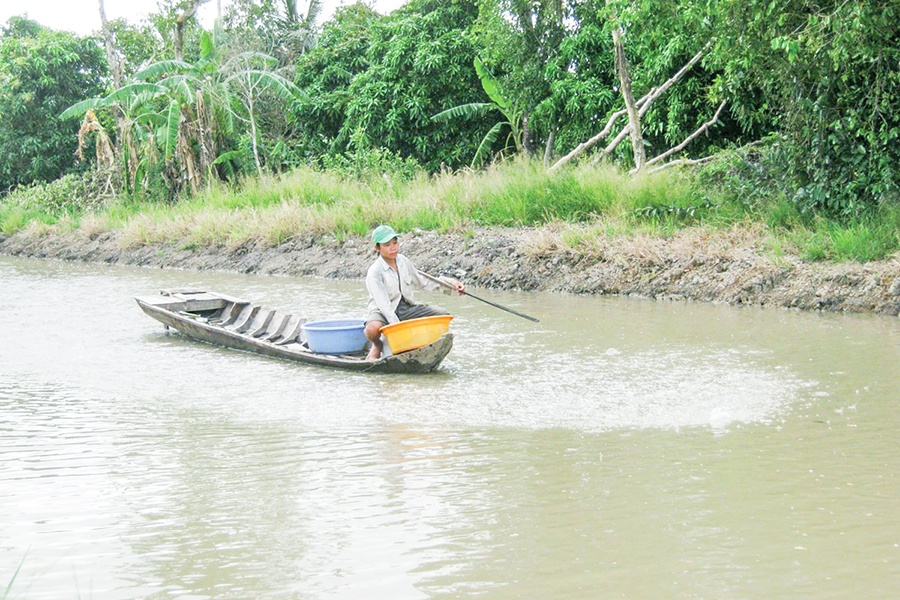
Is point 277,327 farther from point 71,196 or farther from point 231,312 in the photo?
point 71,196

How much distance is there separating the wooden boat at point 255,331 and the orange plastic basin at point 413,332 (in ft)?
0.23

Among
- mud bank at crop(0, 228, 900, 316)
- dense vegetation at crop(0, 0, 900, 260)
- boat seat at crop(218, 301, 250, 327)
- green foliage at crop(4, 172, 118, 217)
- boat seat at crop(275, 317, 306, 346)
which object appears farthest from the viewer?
green foliage at crop(4, 172, 118, 217)

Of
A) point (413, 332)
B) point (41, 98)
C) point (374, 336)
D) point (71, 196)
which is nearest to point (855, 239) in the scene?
point (413, 332)

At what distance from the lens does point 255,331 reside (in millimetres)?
9734

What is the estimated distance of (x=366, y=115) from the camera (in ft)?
74.8

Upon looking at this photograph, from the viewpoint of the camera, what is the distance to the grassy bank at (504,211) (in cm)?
1261

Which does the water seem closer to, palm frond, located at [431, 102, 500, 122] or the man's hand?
the man's hand

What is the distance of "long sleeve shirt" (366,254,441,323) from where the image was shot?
818cm

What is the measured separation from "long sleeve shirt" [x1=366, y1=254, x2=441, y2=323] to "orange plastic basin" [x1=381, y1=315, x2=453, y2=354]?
8.9 inches

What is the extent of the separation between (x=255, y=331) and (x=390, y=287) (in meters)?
1.95

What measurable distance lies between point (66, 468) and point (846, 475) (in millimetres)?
3941

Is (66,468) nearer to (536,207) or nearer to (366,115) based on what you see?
(536,207)

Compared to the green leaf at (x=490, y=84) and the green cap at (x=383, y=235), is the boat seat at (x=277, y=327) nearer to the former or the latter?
the green cap at (x=383, y=235)

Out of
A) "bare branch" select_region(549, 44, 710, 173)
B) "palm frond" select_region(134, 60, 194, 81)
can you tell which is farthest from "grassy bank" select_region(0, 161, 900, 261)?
"palm frond" select_region(134, 60, 194, 81)
